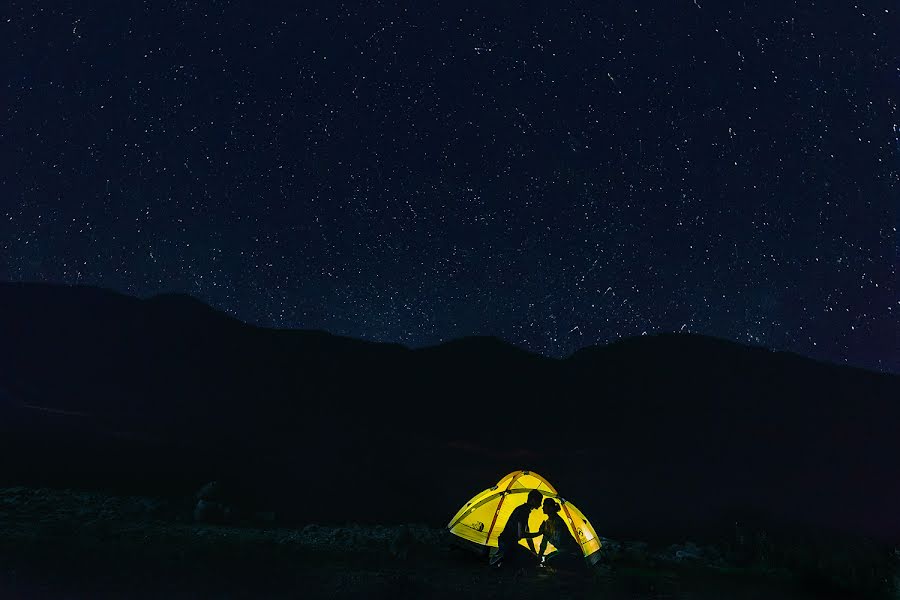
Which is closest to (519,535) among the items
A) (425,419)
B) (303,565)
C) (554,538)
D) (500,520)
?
(500,520)

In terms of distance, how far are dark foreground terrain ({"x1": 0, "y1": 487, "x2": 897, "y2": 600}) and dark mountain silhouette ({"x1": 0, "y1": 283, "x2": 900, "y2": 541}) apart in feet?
14.9

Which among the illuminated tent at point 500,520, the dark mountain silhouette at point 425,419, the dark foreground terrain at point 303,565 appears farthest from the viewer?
the dark mountain silhouette at point 425,419

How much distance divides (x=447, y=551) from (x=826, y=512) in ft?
98.2

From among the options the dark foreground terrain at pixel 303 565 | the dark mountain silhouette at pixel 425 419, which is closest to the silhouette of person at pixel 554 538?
the dark foreground terrain at pixel 303 565

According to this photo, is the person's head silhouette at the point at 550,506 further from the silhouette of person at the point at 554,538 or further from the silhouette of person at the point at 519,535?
the silhouette of person at the point at 519,535

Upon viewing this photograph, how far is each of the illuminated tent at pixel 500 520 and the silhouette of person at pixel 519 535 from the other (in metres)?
0.10

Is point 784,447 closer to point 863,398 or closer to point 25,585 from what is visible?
point 863,398

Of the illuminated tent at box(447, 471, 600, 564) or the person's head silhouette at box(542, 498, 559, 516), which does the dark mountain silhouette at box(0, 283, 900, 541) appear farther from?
the person's head silhouette at box(542, 498, 559, 516)

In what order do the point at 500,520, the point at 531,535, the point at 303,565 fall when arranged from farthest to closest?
the point at 531,535 → the point at 500,520 → the point at 303,565

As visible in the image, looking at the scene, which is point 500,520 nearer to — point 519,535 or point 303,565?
point 519,535

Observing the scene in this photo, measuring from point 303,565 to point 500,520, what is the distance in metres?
4.06

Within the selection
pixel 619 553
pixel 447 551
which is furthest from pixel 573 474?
pixel 447 551

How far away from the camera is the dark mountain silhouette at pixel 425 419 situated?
26547 millimetres

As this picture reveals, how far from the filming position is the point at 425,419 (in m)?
48.5
